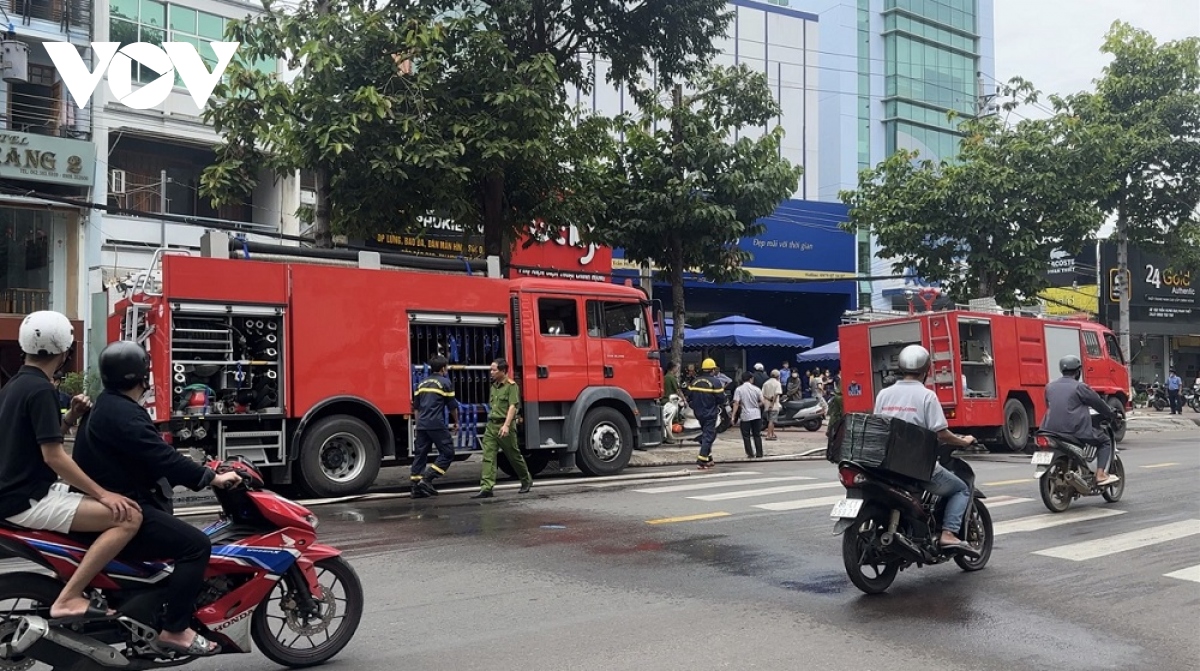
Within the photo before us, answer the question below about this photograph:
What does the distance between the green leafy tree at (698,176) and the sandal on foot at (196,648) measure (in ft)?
45.6

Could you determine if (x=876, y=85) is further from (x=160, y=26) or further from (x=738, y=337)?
(x=160, y=26)

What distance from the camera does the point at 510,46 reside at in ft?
52.6

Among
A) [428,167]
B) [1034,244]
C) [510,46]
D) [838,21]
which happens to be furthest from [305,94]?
[838,21]

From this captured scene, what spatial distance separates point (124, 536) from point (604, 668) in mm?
2321

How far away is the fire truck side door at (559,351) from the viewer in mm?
13500

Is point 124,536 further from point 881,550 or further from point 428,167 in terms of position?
point 428,167

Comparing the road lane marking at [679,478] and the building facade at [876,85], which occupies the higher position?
the building facade at [876,85]

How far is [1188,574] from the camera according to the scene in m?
7.12

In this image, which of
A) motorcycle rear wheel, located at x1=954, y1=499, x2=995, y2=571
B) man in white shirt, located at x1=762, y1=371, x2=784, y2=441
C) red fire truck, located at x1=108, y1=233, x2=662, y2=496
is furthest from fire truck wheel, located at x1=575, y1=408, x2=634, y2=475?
man in white shirt, located at x1=762, y1=371, x2=784, y2=441

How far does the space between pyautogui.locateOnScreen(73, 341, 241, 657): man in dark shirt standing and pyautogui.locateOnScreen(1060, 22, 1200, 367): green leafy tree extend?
25181mm

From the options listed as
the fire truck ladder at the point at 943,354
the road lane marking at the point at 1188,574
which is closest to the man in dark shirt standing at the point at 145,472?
the road lane marking at the point at 1188,574

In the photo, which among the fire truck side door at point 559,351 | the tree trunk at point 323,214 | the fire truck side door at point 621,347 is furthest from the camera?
the tree trunk at point 323,214

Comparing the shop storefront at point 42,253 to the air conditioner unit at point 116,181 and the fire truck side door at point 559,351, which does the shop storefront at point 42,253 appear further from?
the fire truck side door at point 559,351

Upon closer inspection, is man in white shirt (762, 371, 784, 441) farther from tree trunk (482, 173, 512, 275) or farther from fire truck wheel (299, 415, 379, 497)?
fire truck wheel (299, 415, 379, 497)
